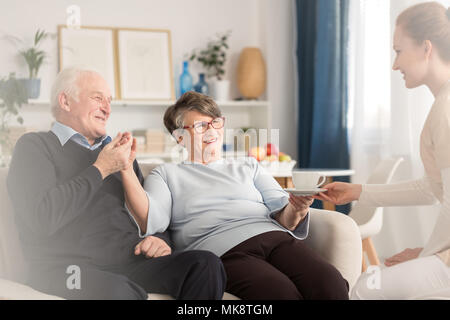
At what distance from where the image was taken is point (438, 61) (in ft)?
3.68

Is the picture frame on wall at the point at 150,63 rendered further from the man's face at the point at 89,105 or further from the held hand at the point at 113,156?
the held hand at the point at 113,156

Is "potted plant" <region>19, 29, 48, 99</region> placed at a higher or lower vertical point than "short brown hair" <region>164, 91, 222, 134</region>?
higher

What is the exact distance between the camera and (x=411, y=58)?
114cm

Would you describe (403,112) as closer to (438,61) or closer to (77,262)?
(438,61)

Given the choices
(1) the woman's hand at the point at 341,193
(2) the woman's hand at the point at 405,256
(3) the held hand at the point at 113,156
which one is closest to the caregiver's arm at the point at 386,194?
(1) the woman's hand at the point at 341,193

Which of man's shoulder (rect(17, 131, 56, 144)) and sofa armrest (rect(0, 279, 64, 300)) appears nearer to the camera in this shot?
sofa armrest (rect(0, 279, 64, 300))

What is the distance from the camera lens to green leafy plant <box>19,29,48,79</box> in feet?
9.39

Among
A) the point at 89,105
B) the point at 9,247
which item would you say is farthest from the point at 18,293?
the point at 89,105

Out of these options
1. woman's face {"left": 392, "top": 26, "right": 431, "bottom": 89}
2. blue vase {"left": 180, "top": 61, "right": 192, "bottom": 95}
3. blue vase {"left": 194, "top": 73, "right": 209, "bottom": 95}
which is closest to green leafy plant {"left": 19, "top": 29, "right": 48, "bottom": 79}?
blue vase {"left": 180, "top": 61, "right": 192, "bottom": 95}

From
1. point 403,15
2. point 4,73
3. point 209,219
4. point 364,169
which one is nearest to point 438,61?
point 403,15

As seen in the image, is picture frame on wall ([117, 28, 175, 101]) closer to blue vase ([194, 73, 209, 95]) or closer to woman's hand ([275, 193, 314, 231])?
blue vase ([194, 73, 209, 95])

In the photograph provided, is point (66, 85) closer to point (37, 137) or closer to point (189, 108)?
point (37, 137)

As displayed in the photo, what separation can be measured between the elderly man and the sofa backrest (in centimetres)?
7

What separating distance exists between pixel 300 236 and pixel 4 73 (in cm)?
114
